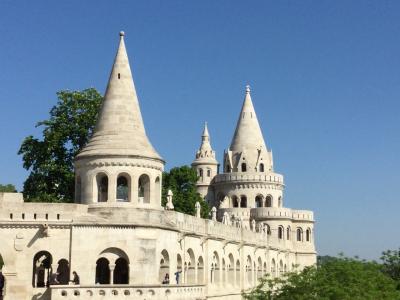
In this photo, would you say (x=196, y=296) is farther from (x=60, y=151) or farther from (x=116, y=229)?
(x=60, y=151)

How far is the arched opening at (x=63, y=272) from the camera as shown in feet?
99.2

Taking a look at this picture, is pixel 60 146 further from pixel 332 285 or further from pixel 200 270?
pixel 332 285

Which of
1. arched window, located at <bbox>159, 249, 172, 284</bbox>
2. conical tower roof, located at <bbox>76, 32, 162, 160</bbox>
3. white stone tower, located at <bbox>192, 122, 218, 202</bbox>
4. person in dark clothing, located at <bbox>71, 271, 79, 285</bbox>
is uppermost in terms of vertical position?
white stone tower, located at <bbox>192, 122, 218, 202</bbox>

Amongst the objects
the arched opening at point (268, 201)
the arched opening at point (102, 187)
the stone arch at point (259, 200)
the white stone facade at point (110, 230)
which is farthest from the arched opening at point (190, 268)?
the arched opening at point (268, 201)

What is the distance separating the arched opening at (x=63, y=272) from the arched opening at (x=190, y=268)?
913 centimetres

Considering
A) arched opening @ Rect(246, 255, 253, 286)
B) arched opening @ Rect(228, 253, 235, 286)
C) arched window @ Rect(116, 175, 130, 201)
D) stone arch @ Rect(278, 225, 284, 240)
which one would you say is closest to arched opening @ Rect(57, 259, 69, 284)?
arched window @ Rect(116, 175, 130, 201)

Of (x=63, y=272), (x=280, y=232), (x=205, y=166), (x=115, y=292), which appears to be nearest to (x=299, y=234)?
(x=280, y=232)

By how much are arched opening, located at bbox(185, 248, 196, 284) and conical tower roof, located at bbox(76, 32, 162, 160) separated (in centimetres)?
827

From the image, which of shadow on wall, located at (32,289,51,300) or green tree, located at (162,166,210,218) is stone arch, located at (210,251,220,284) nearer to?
green tree, located at (162,166,210,218)

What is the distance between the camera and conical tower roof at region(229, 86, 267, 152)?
225 ft

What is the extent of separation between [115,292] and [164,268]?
500 cm

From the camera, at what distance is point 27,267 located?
96.1 ft

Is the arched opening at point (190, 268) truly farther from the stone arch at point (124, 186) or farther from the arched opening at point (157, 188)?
the arched opening at point (157, 188)

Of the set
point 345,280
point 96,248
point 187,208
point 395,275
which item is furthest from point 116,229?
point 395,275
